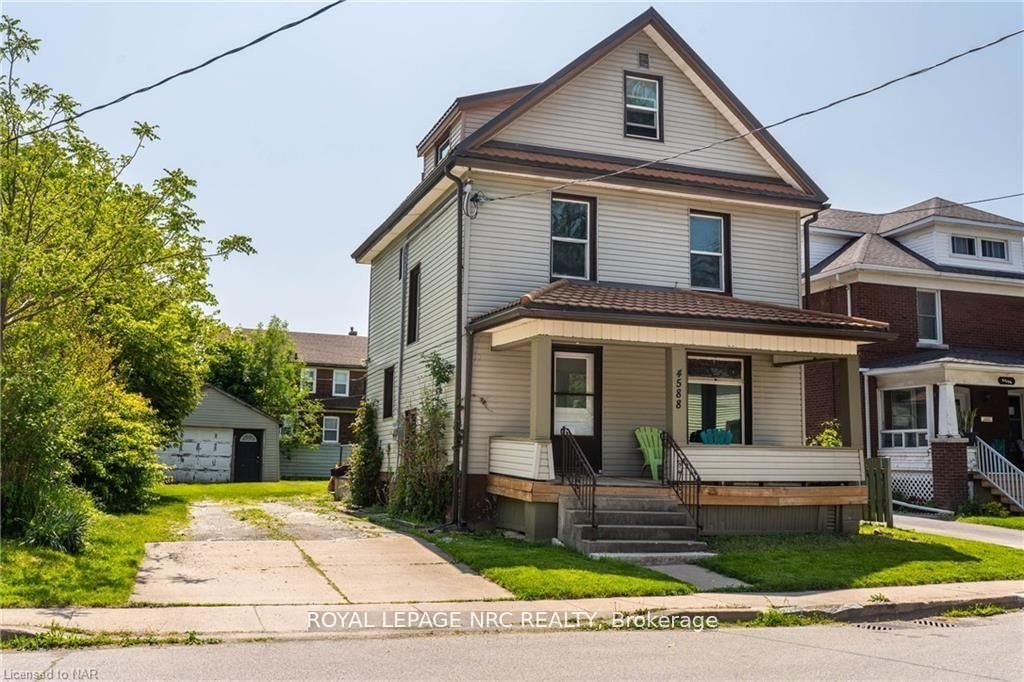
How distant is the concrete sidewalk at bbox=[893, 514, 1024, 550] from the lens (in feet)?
53.1

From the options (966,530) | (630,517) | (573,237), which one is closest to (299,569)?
(630,517)

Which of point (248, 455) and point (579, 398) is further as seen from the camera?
point (248, 455)

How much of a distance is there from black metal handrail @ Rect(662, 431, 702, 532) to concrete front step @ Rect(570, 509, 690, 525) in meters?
0.43

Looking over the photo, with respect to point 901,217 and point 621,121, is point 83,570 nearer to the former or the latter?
point 621,121

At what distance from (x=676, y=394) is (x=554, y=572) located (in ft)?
15.5

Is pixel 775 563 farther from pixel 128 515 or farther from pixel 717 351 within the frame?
pixel 128 515

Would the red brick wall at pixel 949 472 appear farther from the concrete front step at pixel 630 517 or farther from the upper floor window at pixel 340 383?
the upper floor window at pixel 340 383

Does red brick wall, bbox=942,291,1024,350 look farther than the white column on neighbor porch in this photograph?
Yes

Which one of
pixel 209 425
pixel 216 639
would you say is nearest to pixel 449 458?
pixel 216 639

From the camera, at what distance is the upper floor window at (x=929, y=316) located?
84.9 feet

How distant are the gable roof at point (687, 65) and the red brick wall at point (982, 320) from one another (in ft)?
32.1

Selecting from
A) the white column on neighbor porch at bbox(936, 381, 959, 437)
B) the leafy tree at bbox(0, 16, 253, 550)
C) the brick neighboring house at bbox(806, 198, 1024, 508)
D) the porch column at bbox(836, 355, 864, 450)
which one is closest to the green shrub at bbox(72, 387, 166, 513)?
the leafy tree at bbox(0, 16, 253, 550)

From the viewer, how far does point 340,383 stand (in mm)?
48531

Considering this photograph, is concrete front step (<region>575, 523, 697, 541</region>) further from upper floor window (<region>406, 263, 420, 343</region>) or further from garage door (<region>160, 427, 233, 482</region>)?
garage door (<region>160, 427, 233, 482</region>)
